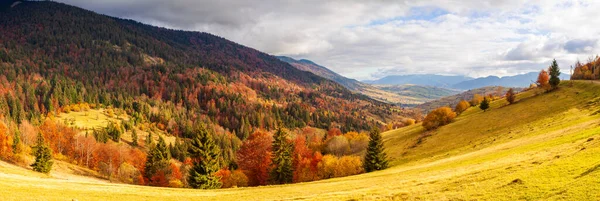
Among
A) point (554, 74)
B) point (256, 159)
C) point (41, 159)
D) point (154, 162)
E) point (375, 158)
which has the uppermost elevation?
point (554, 74)

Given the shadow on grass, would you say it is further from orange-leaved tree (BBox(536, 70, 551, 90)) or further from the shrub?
orange-leaved tree (BBox(536, 70, 551, 90))

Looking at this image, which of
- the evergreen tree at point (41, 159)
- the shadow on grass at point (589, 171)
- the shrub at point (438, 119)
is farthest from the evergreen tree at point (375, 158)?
the evergreen tree at point (41, 159)

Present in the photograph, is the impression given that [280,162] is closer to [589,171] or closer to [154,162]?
[154,162]

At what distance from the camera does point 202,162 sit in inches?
2525

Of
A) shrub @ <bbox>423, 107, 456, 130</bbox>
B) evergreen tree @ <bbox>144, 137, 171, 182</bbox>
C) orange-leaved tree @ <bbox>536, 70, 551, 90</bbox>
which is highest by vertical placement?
orange-leaved tree @ <bbox>536, 70, 551, 90</bbox>

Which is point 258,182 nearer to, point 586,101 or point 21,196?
point 21,196

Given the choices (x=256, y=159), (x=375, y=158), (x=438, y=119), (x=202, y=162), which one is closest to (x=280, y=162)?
(x=256, y=159)

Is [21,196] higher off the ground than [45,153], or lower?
higher

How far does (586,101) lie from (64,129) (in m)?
229

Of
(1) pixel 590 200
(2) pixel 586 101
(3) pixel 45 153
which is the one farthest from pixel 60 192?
(2) pixel 586 101

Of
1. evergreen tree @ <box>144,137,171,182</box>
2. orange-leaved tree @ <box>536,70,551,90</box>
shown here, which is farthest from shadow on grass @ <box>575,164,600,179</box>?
orange-leaved tree @ <box>536,70,551,90</box>

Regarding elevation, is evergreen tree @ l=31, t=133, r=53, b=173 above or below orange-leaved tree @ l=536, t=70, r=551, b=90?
below

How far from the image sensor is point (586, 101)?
244 feet

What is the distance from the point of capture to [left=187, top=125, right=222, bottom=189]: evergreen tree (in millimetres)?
62928
